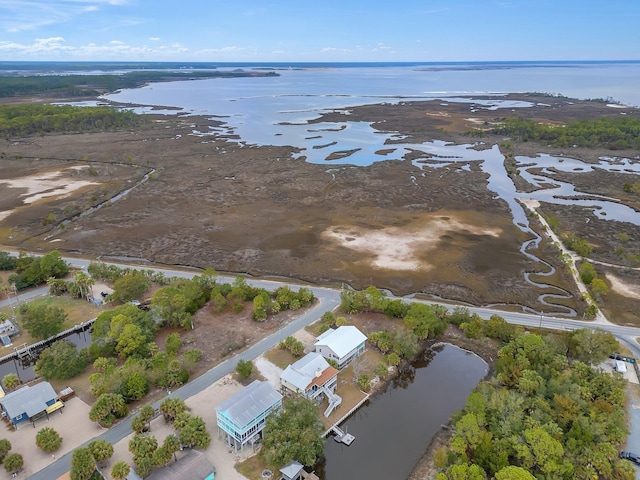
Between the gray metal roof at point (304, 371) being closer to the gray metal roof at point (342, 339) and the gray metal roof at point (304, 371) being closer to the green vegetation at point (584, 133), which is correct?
the gray metal roof at point (342, 339)

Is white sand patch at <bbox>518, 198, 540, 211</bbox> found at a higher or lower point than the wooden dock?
higher

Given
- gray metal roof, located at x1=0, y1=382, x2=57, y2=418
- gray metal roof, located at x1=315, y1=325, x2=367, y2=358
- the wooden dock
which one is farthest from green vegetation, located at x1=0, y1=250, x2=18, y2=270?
the wooden dock

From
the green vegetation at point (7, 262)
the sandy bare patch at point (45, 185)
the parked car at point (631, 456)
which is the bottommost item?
the parked car at point (631, 456)

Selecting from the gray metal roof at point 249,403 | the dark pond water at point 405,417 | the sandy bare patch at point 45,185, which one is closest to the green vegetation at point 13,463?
the gray metal roof at point 249,403

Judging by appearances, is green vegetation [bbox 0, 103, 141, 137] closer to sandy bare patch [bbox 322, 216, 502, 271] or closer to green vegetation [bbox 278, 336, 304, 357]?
sandy bare patch [bbox 322, 216, 502, 271]

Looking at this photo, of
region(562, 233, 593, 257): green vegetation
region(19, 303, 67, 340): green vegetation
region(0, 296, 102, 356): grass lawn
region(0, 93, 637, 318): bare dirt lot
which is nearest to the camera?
region(19, 303, 67, 340): green vegetation
